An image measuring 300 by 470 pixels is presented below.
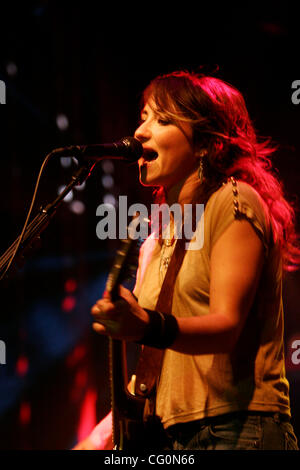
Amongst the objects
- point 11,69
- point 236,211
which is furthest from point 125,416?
point 11,69

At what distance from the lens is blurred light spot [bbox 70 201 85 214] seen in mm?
4844

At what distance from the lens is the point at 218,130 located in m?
1.56

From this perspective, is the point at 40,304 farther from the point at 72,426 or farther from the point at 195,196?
the point at 195,196

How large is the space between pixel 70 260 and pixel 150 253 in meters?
3.31

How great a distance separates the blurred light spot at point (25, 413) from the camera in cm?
366

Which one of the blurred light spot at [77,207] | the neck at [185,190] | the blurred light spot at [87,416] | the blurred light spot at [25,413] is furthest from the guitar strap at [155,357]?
the blurred light spot at [77,207]

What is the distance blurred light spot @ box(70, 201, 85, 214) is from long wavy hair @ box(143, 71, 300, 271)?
332 cm

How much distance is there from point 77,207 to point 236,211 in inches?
150

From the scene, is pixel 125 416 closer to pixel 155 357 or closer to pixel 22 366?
pixel 155 357

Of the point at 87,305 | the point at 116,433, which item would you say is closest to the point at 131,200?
the point at 87,305

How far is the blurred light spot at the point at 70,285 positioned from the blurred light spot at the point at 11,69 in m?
2.22

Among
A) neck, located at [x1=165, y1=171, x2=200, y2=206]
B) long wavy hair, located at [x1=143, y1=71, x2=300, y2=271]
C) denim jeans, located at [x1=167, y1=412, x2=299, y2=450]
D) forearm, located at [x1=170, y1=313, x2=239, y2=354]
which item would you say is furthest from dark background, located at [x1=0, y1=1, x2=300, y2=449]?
forearm, located at [x1=170, y1=313, x2=239, y2=354]

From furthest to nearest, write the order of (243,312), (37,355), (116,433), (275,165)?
(37,355), (275,165), (116,433), (243,312)

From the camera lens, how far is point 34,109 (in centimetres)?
394
